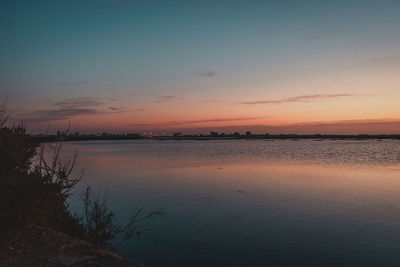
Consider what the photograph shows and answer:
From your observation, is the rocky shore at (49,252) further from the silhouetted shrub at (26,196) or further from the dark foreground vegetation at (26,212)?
the silhouetted shrub at (26,196)

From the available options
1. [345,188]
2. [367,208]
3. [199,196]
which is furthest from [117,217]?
[345,188]

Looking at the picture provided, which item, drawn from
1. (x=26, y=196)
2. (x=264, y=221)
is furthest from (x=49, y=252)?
(x=264, y=221)

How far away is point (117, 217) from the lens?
14.2 meters

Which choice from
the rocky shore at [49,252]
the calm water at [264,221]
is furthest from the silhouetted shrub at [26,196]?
the calm water at [264,221]

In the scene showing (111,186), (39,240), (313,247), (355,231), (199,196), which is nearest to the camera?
(39,240)

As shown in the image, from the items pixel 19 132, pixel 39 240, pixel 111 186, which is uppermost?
pixel 19 132

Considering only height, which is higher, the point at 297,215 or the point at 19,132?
the point at 19,132

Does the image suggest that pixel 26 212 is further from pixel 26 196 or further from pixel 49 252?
pixel 49 252

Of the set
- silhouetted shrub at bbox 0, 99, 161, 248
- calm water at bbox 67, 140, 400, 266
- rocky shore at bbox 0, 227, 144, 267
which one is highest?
silhouetted shrub at bbox 0, 99, 161, 248

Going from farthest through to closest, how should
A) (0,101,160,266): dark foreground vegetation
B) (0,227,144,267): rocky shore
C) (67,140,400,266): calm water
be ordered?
1. (67,140,400,266): calm water
2. (0,101,160,266): dark foreground vegetation
3. (0,227,144,267): rocky shore

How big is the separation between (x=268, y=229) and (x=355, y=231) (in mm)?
3485

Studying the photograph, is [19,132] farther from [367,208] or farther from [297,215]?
[367,208]

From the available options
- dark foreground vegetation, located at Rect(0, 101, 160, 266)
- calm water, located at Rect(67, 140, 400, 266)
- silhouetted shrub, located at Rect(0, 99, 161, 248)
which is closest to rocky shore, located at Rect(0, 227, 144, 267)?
dark foreground vegetation, located at Rect(0, 101, 160, 266)

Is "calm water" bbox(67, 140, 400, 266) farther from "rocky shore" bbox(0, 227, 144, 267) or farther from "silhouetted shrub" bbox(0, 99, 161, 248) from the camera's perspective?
"rocky shore" bbox(0, 227, 144, 267)
